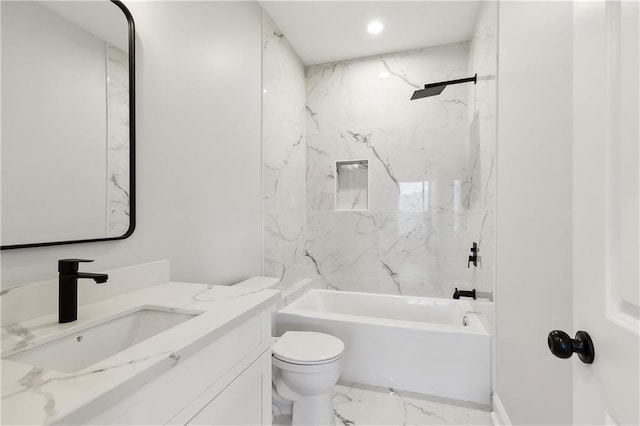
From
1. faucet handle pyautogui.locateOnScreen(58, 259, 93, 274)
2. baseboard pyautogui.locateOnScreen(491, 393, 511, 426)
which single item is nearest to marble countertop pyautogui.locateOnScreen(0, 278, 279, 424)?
faucet handle pyautogui.locateOnScreen(58, 259, 93, 274)

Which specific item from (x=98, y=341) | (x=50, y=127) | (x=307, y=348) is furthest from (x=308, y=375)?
(x=50, y=127)

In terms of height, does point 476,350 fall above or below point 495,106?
below

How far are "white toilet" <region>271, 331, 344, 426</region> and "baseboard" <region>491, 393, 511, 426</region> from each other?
875 mm

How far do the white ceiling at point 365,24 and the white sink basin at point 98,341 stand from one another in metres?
2.28

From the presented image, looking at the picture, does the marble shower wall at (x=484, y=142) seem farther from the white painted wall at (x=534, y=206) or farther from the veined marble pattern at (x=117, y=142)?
the veined marble pattern at (x=117, y=142)

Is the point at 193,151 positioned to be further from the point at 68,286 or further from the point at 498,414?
the point at 498,414

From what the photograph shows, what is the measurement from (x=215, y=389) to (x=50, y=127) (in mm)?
975

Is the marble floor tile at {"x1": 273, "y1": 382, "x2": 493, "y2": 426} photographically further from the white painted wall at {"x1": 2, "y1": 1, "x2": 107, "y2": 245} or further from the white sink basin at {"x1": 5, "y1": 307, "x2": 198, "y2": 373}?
the white painted wall at {"x1": 2, "y1": 1, "x2": 107, "y2": 245}

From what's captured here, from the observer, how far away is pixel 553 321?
39.7 inches

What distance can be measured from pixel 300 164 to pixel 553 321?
2.40 meters

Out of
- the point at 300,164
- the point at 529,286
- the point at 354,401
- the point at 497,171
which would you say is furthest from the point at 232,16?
the point at 354,401

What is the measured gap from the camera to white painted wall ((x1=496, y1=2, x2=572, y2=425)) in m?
0.95

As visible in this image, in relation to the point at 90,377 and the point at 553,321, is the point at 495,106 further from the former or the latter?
the point at 90,377

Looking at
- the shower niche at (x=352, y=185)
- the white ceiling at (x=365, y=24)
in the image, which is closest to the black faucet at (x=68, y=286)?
the white ceiling at (x=365, y=24)
